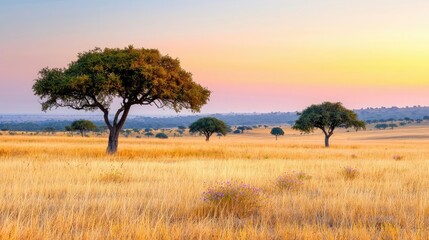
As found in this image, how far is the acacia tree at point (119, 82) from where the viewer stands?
100ft

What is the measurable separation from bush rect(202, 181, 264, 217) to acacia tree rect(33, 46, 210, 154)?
20404 mm

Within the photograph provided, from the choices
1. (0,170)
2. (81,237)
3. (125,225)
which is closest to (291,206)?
(125,225)

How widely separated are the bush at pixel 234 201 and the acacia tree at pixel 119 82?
20404 mm

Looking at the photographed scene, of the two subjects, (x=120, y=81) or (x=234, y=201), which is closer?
(x=234, y=201)

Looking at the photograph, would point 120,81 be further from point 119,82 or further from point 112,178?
point 112,178

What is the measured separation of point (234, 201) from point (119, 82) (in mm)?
21877

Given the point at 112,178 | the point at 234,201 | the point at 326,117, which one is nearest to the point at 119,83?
the point at 112,178

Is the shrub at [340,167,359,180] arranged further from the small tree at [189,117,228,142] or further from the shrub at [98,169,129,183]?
the small tree at [189,117,228,142]

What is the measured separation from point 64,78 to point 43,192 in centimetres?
2045

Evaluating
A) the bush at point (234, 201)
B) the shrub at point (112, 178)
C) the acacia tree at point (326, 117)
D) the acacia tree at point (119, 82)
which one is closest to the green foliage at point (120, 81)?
the acacia tree at point (119, 82)

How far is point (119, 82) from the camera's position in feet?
99.3

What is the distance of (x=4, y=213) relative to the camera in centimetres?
892

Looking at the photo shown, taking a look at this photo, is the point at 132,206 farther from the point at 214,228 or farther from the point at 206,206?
the point at 214,228

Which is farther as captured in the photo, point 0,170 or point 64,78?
point 64,78
